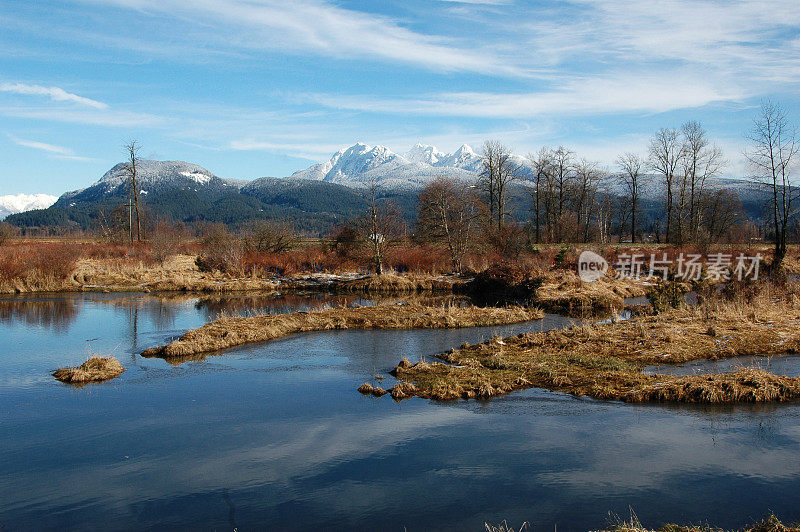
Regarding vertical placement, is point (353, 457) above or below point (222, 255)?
below

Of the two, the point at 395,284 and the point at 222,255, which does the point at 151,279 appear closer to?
the point at 222,255

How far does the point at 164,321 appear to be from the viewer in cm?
2669

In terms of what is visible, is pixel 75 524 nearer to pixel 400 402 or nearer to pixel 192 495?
pixel 192 495

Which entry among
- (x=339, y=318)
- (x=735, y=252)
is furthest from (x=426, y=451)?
(x=735, y=252)

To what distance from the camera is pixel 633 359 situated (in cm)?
1741

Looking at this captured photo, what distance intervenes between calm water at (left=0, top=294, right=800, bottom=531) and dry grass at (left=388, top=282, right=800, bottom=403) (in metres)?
0.65

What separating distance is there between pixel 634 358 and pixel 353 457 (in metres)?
10.5

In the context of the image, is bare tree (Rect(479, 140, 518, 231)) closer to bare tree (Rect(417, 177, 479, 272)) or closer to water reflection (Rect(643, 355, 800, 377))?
bare tree (Rect(417, 177, 479, 272))

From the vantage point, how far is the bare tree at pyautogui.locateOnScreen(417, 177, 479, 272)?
45.7 m

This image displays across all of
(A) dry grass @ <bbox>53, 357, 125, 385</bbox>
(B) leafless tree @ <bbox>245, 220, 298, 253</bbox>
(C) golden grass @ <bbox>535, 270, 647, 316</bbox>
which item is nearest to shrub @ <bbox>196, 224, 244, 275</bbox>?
(B) leafless tree @ <bbox>245, 220, 298, 253</bbox>

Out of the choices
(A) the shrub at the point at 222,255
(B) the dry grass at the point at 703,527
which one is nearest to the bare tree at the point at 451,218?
(A) the shrub at the point at 222,255

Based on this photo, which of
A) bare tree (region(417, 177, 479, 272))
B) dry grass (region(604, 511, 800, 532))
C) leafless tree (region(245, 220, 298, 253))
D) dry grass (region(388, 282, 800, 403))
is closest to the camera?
dry grass (region(604, 511, 800, 532))

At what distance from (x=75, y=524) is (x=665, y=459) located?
985 cm

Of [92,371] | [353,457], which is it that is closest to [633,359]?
[353,457]
